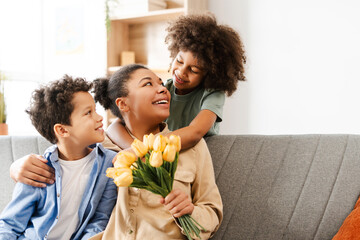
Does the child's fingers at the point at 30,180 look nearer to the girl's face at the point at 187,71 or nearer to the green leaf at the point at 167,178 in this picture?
the green leaf at the point at 167,178

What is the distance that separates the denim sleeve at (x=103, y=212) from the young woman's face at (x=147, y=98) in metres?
0.29

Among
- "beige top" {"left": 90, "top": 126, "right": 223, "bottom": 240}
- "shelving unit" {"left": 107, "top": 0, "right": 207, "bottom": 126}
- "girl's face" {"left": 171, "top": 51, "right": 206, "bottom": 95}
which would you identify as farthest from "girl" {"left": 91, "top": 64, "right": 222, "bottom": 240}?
"shelving unit" {"left": 107, "top": 0, "right": 207, "bottom": 126}

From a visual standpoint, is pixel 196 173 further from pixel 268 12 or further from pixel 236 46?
pixel 268 12

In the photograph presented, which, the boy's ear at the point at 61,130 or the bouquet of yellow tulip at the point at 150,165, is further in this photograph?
the boy's ear at the point at 61,130

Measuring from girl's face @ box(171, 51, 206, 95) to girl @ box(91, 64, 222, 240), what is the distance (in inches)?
9.6

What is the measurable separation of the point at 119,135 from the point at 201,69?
0.49 meters

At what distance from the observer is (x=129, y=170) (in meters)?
1.21

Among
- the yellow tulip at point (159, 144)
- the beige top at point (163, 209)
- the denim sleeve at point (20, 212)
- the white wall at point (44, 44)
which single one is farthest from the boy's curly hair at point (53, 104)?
the white wall at point (44, 44)

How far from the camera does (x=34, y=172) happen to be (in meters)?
1.68

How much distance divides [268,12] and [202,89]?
170cm

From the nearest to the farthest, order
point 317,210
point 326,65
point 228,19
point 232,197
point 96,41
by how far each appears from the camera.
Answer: point 317,210, point 232,197, point 326,65, point 228,19, point 96,41

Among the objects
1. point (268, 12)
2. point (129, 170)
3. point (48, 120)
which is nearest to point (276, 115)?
point (268, 12)

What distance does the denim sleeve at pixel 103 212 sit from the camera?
1639mm

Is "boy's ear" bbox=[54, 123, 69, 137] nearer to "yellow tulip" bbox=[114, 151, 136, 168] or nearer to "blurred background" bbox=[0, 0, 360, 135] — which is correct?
"yellow tulip" bbox=[114, 151, 136, 168]
